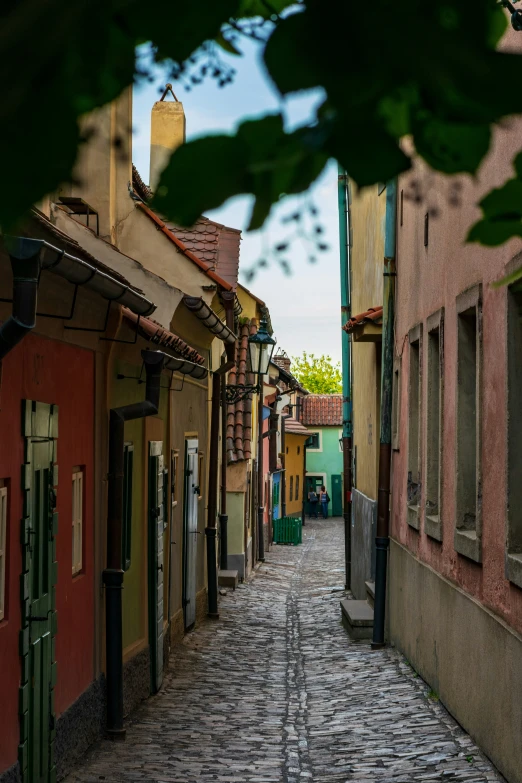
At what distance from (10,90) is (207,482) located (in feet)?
57.2

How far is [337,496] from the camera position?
6331 centimetres

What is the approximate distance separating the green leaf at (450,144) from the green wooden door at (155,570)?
9.99 m

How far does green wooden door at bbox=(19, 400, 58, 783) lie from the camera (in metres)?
6.45

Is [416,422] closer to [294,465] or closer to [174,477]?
[174,477]

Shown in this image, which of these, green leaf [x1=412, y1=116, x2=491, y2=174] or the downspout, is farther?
the downspout

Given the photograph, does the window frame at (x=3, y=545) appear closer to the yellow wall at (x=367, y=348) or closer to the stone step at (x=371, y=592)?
the stone step at (x=371, y=592)

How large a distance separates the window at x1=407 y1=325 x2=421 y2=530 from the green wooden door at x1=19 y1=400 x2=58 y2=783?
521 centimetres

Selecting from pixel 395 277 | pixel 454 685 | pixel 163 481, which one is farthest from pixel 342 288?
pixel 454 685

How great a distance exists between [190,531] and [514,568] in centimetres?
889

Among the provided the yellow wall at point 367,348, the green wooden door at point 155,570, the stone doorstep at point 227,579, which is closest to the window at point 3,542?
the green wooden door at point 155,570

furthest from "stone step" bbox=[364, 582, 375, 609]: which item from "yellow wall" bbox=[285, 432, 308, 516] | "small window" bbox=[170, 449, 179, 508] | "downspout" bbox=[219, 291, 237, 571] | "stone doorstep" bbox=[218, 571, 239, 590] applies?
"yellow wall" bbox=[285, 432, 308, 516]

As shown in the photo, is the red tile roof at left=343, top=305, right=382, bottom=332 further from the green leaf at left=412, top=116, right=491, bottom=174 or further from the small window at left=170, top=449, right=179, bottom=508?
the green leaf at left=412, top=116, right=491, bottom=174

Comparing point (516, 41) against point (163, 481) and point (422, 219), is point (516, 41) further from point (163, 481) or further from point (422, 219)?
point (163, 481)

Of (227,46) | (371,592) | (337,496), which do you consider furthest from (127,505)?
(337,496)
